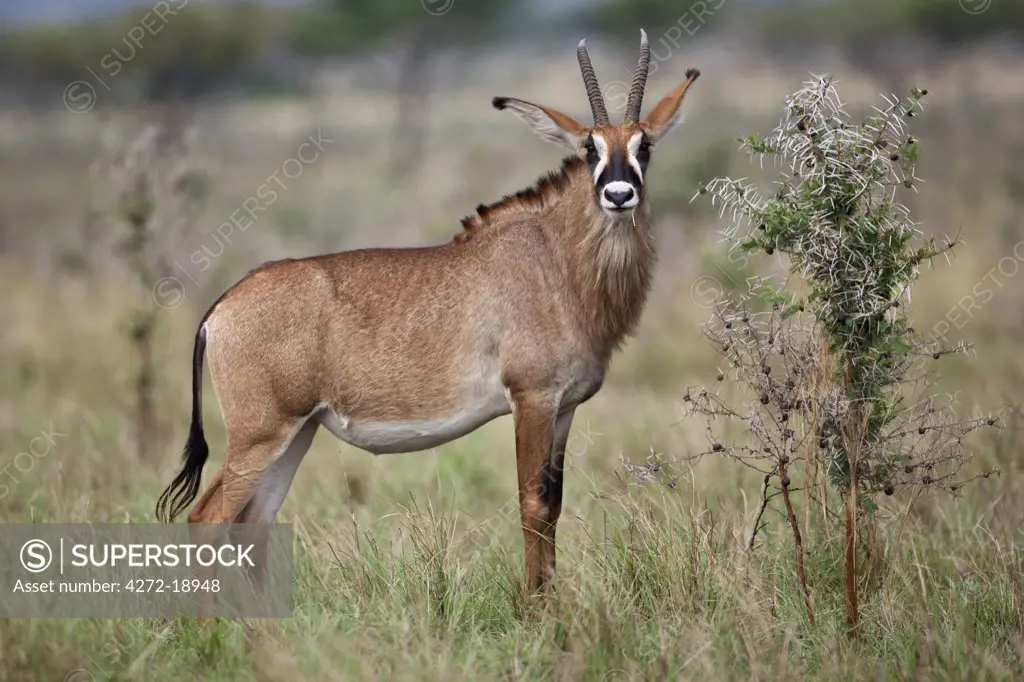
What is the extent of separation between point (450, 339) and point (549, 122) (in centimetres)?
137

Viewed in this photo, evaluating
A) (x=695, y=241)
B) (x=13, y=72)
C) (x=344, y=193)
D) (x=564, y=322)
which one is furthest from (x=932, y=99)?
(x=13, y=72)

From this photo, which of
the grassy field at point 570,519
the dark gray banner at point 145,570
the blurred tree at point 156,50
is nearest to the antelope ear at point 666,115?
the grassy field at point 570,519

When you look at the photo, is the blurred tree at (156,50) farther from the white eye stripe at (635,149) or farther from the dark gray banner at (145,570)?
the white eye stripe at (635,149)

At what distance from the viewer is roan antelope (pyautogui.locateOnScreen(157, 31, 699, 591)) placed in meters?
6.72

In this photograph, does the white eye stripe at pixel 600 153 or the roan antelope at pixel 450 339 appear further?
the roan antelope at pixel 450 339

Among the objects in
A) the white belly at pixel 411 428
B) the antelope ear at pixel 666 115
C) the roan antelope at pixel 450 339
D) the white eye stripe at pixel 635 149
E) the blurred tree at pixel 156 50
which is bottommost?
the white belly at pixel 411 428

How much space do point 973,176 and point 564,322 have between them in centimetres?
1855

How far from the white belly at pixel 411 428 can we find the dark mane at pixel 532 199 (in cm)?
107

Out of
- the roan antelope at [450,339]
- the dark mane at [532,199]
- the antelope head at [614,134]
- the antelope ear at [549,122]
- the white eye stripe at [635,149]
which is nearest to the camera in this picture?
the antelope head at [614,134]

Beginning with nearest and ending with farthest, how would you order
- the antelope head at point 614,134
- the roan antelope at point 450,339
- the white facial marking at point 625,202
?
1. the white facial marking at point 625,202
2. the antelope head at point 614,134
3. the roan antelope at point 450,339

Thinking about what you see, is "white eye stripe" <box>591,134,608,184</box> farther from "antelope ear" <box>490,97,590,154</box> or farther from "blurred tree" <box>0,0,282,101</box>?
"blurred tree" <box>0,0,282,101</box>

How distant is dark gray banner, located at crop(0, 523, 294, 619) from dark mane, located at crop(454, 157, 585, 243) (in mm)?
2103

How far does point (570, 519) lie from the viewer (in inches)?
333

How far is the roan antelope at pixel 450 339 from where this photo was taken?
22.0ft
